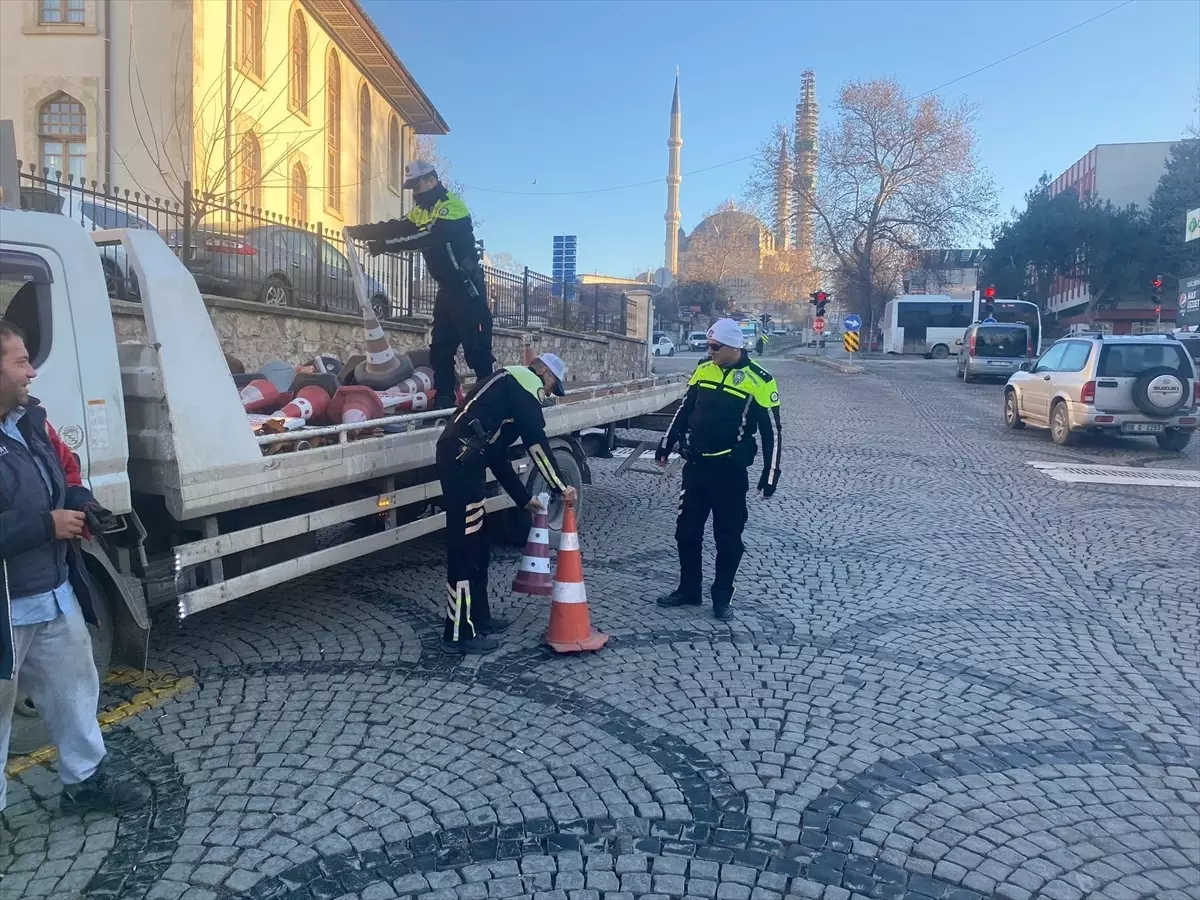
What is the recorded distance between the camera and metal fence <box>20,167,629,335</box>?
955 centimetres

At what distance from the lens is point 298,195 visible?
25.4 meters

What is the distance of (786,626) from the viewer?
5.78 m

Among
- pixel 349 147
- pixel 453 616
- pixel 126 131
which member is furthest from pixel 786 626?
pixel 349 147

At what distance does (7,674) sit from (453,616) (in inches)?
94.2

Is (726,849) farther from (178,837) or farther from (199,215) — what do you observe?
(199,215)

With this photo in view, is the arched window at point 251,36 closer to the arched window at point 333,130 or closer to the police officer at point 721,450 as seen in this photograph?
the arched window at point 333,130

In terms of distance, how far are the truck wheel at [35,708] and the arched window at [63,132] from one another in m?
18.8

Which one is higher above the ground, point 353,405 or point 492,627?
point 353,405

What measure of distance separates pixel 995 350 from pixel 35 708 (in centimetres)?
2854

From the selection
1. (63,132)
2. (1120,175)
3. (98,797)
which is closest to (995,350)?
(63,132)

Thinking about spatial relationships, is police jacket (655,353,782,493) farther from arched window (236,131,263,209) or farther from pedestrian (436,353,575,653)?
arched window (236,131,263,209)

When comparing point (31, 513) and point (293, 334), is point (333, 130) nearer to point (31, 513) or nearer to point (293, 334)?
point (293, 334)

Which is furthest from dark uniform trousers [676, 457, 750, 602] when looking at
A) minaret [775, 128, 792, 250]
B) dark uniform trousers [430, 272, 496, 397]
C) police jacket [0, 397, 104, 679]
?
minaret [775, 128, 792, 250]

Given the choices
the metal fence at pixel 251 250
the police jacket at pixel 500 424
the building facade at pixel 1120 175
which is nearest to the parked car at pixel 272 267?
the metal fence at pixel 251 250
